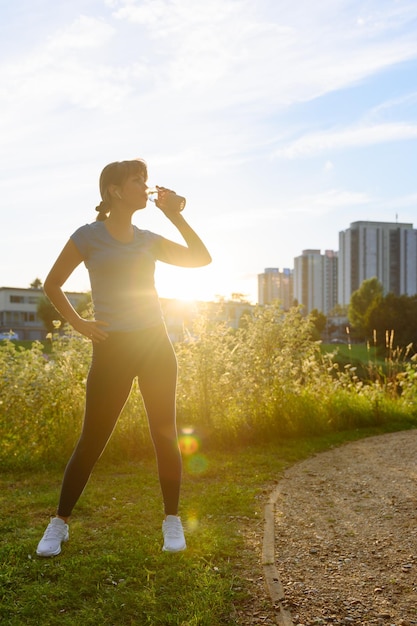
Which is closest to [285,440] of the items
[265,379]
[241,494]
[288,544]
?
[265,379]

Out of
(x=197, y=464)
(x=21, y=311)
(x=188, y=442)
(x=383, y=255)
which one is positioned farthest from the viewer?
(x=383, y=255)

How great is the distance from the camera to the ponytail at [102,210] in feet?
11.1

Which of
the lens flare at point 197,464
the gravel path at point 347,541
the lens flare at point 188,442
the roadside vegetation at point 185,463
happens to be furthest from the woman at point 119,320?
the lens flare at point 188,442

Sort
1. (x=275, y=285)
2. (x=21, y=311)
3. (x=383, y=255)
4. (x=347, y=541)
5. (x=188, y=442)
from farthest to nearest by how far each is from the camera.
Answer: (x=275, y=285) → (x=383, y=255) → (x=21, y=311) → (x=188, y=442) → (x=347, y=541)

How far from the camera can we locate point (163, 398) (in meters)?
3.37

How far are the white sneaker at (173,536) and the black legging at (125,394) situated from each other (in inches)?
8.6

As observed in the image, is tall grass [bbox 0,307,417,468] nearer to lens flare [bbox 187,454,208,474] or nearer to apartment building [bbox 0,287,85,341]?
Answer: lens flare [bbox 187,454,208,474]

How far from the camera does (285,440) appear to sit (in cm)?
707

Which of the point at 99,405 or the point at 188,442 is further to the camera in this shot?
the point at 188,442

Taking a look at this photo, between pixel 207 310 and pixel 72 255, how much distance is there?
14.5 feet

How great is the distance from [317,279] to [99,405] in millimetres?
136658

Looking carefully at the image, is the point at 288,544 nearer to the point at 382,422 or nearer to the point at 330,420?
the point at 330,420

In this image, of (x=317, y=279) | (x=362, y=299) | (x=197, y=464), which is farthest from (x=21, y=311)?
(x=317, y=279)

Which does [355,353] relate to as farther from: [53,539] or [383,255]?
[383,255]
